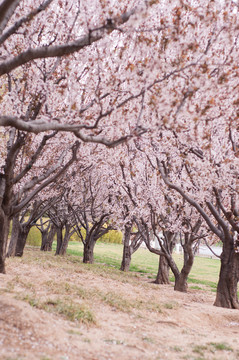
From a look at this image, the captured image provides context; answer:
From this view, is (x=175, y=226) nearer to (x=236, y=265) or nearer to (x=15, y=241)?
(x=236, y=265)

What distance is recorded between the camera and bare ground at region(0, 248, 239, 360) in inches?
185

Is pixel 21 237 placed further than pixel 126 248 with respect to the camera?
No

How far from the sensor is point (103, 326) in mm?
6281

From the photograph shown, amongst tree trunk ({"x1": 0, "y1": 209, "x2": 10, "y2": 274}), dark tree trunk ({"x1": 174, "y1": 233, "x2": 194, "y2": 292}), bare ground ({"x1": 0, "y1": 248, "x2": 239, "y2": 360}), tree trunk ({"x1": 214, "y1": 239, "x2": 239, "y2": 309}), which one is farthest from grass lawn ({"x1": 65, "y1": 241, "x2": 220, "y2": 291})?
tree trunk ({"x1": 0, "y1": 209, "x2": 10, "y2": 274})

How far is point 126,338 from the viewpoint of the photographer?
5.73 metres

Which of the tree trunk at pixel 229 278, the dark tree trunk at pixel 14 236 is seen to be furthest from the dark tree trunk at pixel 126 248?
the tree trunk at pixel 229 278

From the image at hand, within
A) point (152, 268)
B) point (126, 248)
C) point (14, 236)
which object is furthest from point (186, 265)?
point (152, 268)

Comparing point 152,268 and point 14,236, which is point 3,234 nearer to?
point 14,236

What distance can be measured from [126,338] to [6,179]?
5.58 meters

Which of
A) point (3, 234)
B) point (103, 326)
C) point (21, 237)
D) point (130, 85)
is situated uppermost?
point (130, 85)

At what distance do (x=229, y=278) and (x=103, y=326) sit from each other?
17.9 ft

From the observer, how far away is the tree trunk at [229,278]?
396 inches

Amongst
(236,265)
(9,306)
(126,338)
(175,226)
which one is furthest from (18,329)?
(175,226)

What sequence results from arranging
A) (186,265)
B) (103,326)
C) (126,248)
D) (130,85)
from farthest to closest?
(126,248)
(186,265)
(130,85)
(103,326)
